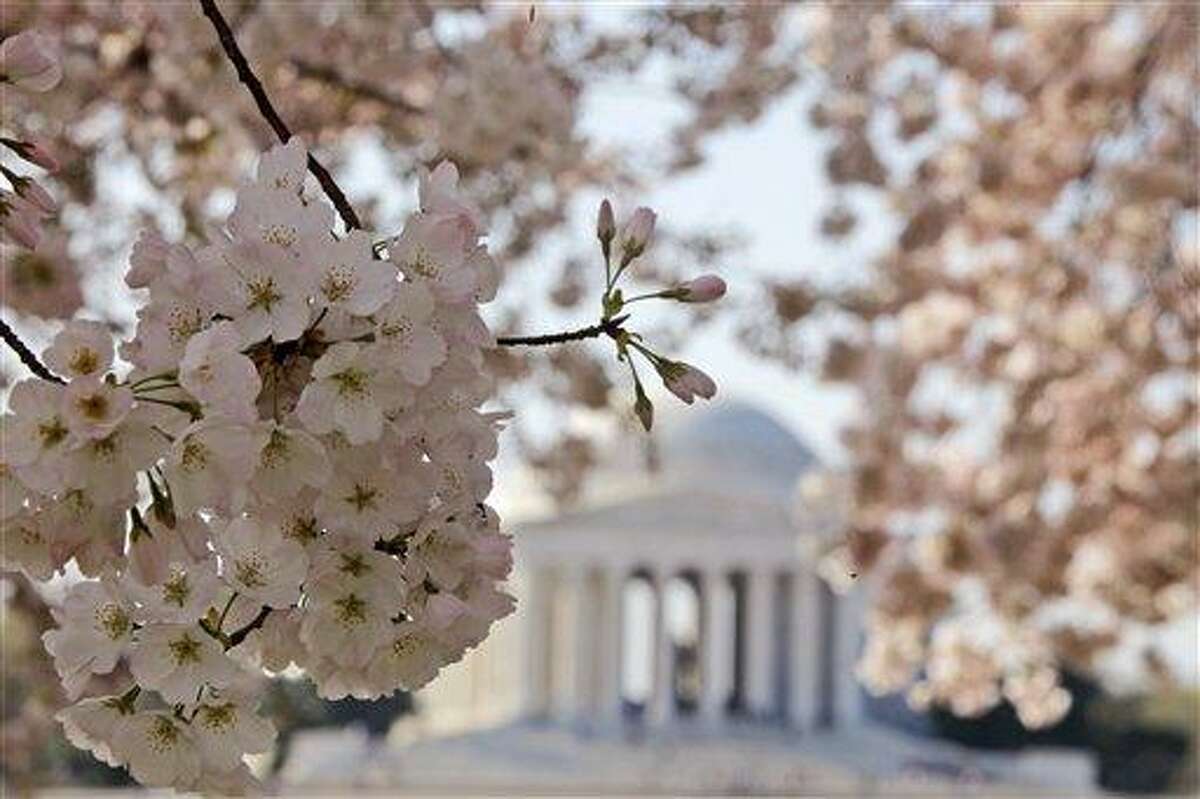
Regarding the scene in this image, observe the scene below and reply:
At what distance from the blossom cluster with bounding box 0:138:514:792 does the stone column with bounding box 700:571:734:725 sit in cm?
5180

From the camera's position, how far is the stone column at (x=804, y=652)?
5406 centimetres

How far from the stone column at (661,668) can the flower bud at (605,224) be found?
5115 cm

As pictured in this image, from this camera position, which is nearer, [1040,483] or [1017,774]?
[1040,483]

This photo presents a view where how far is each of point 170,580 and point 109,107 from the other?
426 cm

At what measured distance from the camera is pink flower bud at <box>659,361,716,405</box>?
175 cm

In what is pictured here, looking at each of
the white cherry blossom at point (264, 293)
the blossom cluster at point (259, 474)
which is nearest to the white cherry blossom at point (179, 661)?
the blossom cluster at point (259, 474)

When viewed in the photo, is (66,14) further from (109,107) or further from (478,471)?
(478,471)

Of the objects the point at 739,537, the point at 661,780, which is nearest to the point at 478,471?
the point at 661,780

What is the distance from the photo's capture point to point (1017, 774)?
1996 inches

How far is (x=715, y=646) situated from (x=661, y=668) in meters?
1.38

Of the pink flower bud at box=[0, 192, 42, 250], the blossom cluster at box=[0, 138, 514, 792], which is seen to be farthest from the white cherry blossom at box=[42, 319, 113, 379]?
the pink flower bud at box=[0, 192, 42, 250]

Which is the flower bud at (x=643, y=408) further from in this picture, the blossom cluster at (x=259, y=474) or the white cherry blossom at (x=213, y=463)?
the white cherry blossom at (x=213, y=463)

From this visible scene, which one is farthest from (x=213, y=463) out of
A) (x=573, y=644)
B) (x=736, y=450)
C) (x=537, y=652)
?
(x=537, y=652)

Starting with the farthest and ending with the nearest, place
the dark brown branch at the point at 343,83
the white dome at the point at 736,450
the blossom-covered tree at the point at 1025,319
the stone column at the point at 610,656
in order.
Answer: the stone column at the point at 610,656
the white dome at the point at 736,450
the blossom-covered tree at the point at 1025,319
the dark brown branch at the point at 343,83
